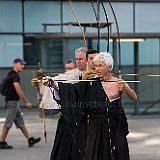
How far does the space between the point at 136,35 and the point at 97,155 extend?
34.1 ft

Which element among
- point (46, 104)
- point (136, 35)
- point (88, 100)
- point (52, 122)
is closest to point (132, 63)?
point (136, 35)

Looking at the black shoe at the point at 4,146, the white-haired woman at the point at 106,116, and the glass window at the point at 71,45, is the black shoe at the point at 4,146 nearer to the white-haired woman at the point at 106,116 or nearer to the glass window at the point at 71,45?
the white-haired woman at the point at 106,116

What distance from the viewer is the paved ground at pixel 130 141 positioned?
9.19 m

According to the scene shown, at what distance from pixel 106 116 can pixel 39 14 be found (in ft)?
43.8

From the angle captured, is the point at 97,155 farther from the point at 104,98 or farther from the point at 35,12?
the point at 35,12

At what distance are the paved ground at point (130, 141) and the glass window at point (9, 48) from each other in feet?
11.3

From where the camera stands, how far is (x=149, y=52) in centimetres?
1648

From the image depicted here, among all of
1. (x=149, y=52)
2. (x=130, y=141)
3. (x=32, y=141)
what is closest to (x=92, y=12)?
(x=149, y=52)

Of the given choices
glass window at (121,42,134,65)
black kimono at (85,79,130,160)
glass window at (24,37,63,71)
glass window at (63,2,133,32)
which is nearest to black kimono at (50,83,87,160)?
black kimono at (85,79,130,160)

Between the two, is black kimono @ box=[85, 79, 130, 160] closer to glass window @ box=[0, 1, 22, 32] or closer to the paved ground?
the paved ground

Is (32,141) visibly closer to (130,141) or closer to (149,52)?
(130,141)

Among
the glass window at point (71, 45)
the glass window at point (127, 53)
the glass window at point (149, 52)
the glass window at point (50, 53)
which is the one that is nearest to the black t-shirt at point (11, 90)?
the glass window at point (71, 45)

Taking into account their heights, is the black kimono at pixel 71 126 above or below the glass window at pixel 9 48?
below

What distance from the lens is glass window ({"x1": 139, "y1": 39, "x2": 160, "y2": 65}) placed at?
53.0 ft
